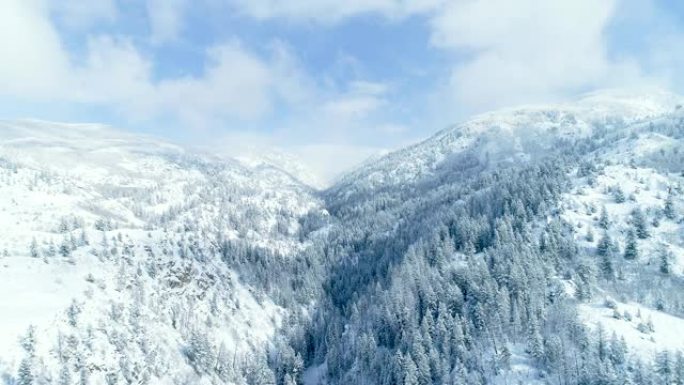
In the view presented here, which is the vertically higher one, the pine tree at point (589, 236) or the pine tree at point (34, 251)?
the pine tree at point (34, 251)

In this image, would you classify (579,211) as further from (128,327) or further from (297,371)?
(128,327)

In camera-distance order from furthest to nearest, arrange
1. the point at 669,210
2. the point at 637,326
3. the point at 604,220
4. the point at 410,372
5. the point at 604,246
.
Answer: the point at 669,210
the point at 604,220
the point at 604,246
the point at 410,372
the point at 637,326

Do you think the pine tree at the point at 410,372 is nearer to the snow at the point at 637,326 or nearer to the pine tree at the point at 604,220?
the snow at the point at 637,326

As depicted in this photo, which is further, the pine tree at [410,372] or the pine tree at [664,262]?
the pine tree at [664,262]

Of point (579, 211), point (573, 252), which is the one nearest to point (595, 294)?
point (573, 252)

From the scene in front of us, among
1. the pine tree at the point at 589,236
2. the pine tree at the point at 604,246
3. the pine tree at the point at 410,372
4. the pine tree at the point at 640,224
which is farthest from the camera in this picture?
the pine tree at the point at 640,224

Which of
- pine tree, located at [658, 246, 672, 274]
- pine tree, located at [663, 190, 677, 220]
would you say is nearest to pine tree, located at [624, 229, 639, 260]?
pine tree, located at [658, 246, 672, 274]

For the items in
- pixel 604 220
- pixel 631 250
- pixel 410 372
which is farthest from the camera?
pixel 604 220

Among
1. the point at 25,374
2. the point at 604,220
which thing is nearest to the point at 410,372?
the point at 25,374

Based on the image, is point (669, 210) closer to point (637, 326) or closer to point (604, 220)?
point (604, 220)

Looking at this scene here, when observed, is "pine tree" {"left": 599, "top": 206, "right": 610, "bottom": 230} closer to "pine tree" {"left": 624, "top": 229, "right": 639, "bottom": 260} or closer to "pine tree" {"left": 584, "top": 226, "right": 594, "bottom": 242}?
"pine tree" {"left": 584, "top": 226, "right": 594, "bottom": 242}

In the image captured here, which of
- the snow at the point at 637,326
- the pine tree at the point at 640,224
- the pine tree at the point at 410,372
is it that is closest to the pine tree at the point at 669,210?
the pine tree at the point at 640,224
